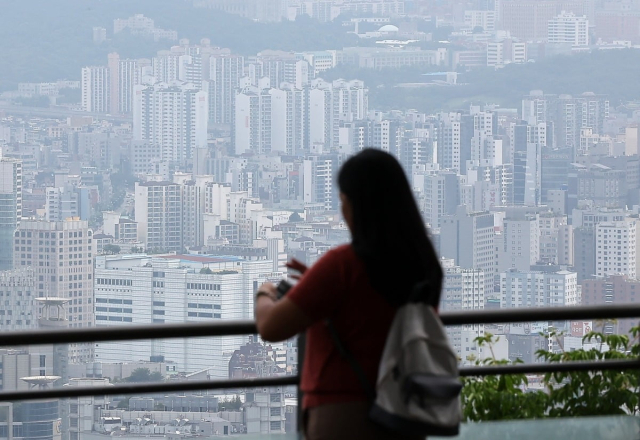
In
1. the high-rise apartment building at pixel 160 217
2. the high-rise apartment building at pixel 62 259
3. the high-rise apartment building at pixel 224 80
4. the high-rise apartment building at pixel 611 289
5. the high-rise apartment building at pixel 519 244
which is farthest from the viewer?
the high-rise apartment building at pixel 224 80

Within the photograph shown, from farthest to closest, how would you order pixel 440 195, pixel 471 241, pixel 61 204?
pixel 61 204 → pixel 440 195 → pixel 471 241

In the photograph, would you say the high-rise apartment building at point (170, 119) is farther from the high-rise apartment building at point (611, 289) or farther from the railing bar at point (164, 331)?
the railing bar at point (164, 331)

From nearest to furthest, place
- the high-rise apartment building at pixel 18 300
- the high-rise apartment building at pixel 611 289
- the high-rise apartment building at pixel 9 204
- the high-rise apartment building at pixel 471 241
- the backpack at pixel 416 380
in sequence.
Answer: the backpack at pixel 416 380
the high-rise apartment building at pixel 18 300
the high-rise apartment building at pixel 611 289
the high-rise apartment building at pixel 9 204
the high-rise apartment building at pixel 471 241

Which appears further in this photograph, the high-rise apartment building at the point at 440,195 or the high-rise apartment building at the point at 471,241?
A: the high-rise apartment building at the point at 440,195

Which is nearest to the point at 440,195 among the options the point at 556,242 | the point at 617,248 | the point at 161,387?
the point at 556,242

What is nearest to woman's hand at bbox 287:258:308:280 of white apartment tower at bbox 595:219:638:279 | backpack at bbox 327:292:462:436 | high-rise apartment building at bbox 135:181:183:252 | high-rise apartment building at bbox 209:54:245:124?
backpack at bbox 327:292:462:436

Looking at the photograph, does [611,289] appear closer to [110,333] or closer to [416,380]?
[110,333]

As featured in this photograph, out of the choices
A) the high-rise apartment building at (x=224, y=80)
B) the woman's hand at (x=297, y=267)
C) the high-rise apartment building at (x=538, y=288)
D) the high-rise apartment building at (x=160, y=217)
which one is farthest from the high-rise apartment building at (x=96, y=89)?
the woman's hand at (x=297, y=267)
